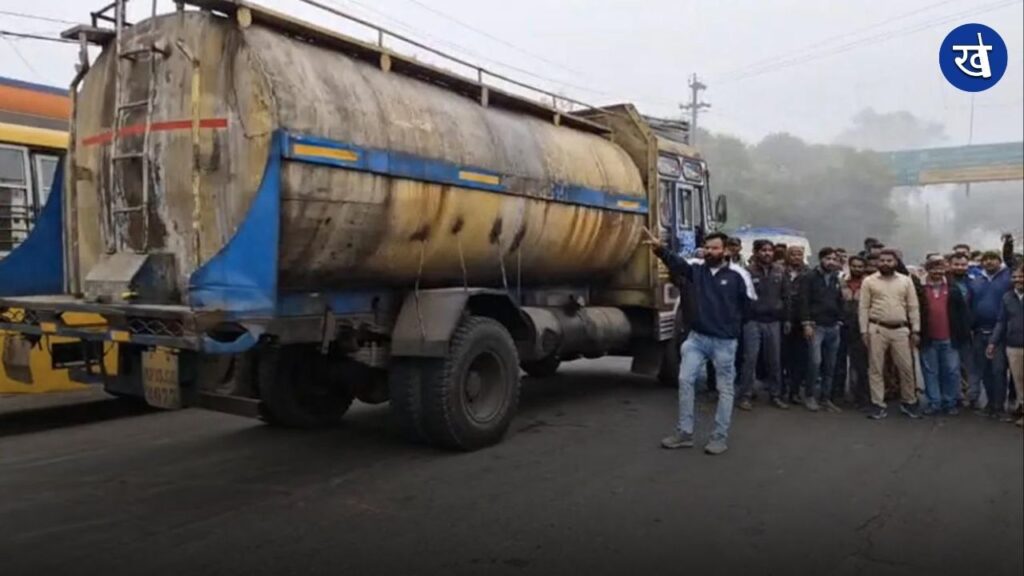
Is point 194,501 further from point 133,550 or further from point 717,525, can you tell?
point 717,525

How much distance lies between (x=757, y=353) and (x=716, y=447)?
2209 mm

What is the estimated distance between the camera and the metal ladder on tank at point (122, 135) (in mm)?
4699

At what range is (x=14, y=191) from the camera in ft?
20.8

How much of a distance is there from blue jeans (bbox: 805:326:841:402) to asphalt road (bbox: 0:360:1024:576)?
0.66m

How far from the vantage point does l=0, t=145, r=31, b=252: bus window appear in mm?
6152

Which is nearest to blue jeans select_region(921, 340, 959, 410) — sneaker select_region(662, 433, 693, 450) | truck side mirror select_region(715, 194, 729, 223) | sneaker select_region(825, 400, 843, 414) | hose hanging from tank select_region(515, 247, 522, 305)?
sneaker select_region(825, 400, 843, 414)

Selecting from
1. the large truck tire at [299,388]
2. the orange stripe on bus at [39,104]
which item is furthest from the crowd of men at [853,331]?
the orange stripe on bus at [39,104]

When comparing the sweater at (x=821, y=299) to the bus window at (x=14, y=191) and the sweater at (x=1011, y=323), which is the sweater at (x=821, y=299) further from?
the bus window at (x=14, y=191)

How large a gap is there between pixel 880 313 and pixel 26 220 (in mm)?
6906

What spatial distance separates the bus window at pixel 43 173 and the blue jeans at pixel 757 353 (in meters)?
6.13

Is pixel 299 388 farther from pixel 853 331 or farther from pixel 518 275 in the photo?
pixel 853 331

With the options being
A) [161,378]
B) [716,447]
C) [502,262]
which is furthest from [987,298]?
[161,378]

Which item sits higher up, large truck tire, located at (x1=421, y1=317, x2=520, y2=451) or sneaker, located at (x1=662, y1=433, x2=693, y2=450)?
large truck tire, located at (x1=421, y1=317, x2=520, y2=451)

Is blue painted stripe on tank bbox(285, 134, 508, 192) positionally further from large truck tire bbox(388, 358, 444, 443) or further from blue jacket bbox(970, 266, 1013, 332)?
blue jacket bbox(970, 266, 1013, 332)
